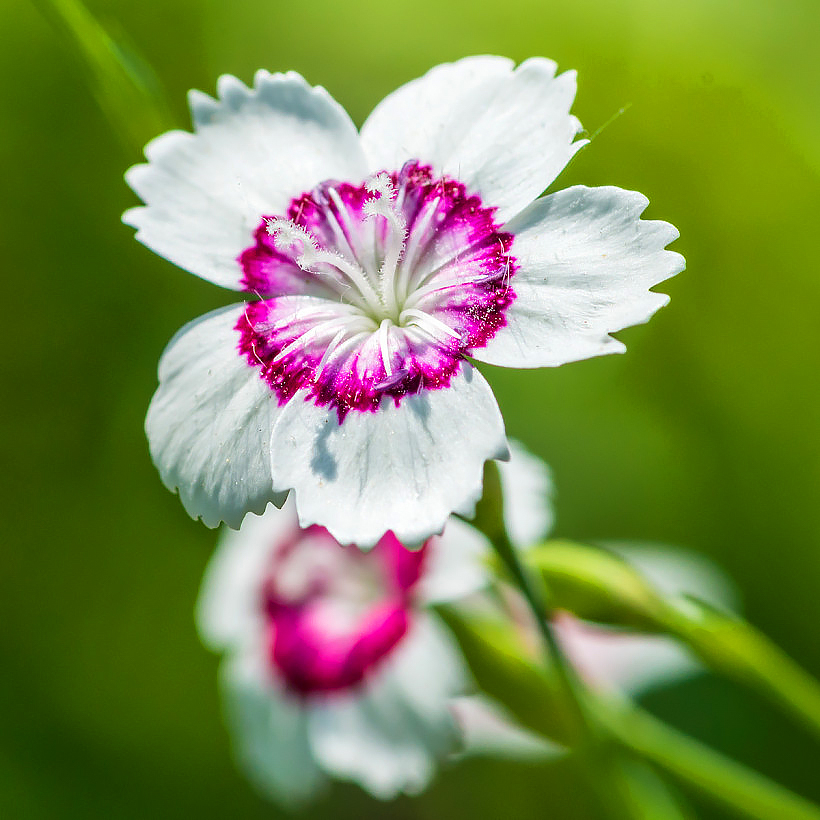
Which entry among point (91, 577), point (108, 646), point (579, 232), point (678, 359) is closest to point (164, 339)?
point (91, 577)

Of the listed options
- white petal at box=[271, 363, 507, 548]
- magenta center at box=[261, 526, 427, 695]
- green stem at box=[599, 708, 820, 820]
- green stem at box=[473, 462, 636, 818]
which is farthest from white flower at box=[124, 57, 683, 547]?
magenta center at box=[261, 526, 427, 695]

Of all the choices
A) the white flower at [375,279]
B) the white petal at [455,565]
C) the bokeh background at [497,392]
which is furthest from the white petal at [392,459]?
the bokeh background at [497,392]

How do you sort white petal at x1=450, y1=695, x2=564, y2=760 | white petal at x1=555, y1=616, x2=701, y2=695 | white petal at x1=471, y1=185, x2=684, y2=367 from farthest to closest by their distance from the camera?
white petal at x1=555, y1=616, x2=701, y2=695 < white petal at x1=450, y1=695, x2=564, y2=760 < white petal at x1=471, y1=185, x2=684, y2=367

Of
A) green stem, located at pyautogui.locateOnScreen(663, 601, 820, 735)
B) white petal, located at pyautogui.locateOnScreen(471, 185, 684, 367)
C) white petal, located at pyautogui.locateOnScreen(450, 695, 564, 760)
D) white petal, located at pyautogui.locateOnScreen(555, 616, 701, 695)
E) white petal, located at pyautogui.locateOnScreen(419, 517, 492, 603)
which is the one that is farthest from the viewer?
white petal, located at pyautogui.locateOnScreen(555, 616, 701, 695)

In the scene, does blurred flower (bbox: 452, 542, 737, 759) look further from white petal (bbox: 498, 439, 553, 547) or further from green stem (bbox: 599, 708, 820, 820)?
green stem (bbox: 599, 708, 820, 820)

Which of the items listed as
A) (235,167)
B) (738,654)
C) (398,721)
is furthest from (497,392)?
(235,167)

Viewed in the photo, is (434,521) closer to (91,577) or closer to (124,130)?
(124,130)

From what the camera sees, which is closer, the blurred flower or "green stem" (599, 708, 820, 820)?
"green stem" (599, 708, 820, 820)
